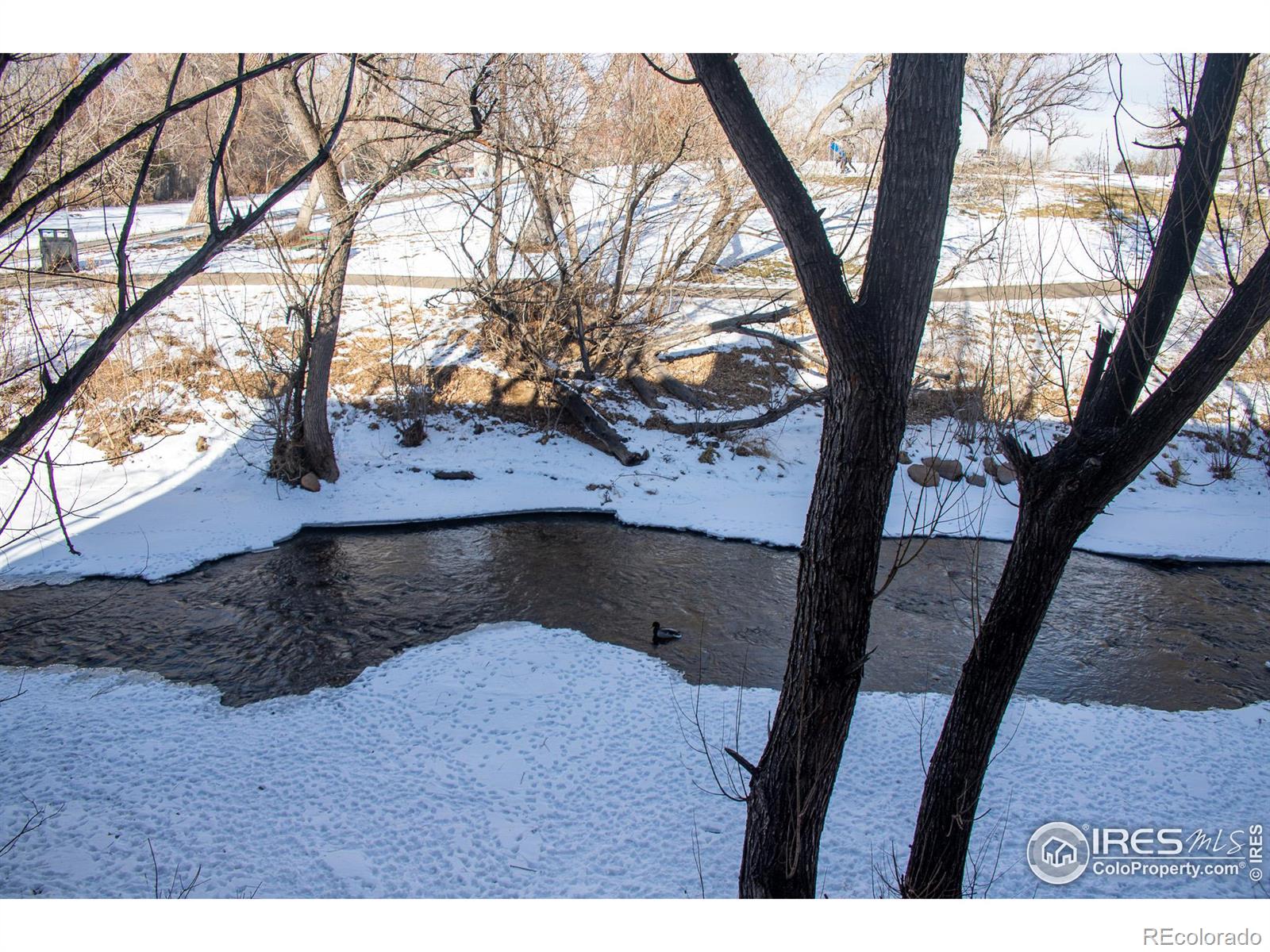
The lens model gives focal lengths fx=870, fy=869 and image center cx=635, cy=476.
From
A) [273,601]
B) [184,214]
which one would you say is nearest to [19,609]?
[273,601]

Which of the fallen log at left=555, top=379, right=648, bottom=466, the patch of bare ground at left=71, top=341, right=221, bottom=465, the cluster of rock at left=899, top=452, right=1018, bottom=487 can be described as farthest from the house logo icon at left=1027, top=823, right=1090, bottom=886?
the patch of bare ground at left=71, top=341, right=221, bottom=465

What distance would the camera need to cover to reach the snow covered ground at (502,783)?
18.5ft

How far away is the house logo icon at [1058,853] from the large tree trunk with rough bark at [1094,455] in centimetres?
229

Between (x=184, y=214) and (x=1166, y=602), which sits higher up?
(x=184, y=214)

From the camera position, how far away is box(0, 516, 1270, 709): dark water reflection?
8234 mm

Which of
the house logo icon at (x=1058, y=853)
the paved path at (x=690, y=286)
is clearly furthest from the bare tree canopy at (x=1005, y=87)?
the house logo icon at (x=1058, y=853)

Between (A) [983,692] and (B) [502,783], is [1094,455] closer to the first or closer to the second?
(A) [983,692]

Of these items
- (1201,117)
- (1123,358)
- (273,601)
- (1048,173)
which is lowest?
(273,601)

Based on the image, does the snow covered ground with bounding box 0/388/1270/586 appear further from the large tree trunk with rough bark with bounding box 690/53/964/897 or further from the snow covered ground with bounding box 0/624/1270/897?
the large tree trunk with rough bark with bounding box 690/53/964/897

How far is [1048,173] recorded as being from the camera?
3122cm

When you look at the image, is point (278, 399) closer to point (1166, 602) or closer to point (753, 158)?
point (753, 158)

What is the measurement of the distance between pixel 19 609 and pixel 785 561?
853 cm

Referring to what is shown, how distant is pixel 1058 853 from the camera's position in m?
5.98

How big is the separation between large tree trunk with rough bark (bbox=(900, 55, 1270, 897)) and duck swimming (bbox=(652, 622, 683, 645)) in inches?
186
